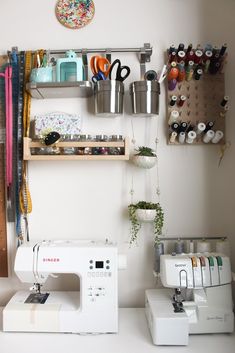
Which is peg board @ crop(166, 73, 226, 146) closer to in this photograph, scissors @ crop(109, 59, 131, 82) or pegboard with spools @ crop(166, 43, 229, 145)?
pegboard with spools @ crop(166, 43, 229, 145)

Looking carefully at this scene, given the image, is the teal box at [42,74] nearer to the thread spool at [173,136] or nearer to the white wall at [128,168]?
the white wall at [128,168]

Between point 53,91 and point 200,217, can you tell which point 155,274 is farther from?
point 53,91

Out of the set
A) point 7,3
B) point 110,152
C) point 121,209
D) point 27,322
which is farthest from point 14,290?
point 7,3

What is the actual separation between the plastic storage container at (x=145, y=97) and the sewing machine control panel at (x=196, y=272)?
2.20ft

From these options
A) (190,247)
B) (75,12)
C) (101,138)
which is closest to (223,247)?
(190,247)

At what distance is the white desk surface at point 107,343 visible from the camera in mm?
1228

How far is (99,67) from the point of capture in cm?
147

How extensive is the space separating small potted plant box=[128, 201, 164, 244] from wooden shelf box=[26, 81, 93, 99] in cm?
58

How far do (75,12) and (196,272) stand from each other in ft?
4.37

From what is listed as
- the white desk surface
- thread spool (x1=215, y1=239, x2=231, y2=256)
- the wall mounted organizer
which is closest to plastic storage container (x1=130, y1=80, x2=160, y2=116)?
the wall mounted organizer

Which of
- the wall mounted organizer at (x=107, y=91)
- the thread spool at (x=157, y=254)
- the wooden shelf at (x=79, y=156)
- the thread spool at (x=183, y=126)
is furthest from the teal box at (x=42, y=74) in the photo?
the thread spool at (x=157, y=254)

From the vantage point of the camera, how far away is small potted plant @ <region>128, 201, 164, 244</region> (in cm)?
147

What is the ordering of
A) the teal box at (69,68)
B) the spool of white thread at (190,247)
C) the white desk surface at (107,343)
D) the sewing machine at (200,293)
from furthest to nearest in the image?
the spool of white thread at (190,247) < the teal box at (69,68) < the sewing machine at (200,293) < the white desk surface at (107,343)

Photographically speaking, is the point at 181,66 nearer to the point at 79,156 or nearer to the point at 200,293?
the point at 79,156
